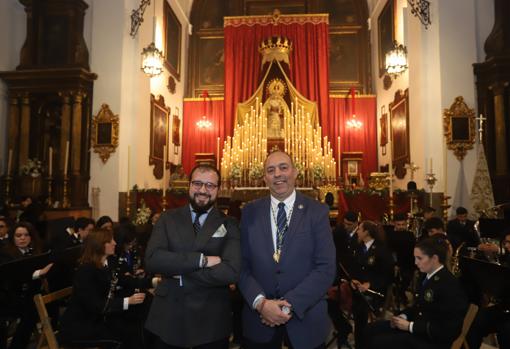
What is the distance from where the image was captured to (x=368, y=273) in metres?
4.94

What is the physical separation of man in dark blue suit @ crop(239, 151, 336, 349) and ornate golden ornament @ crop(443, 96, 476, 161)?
8505 mm

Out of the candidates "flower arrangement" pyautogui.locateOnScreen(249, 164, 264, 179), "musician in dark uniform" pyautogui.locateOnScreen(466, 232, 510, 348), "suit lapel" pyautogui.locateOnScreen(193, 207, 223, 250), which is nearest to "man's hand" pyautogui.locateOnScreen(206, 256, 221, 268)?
"suit lapel" pyautogui.locateOnScreen(193, 207, 223, 250)

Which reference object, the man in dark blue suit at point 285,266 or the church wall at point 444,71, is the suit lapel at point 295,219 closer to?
the man in dark blue suit at point 285,266

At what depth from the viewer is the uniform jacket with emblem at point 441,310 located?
3.25 m

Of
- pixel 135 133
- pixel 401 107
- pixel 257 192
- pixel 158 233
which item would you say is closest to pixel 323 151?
pixel 401 107

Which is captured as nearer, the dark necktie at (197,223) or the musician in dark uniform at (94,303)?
the dark necktie at (197,223)

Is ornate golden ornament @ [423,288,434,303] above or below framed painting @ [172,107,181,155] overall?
below

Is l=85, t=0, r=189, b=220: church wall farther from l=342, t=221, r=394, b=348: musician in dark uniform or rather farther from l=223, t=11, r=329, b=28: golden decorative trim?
l=342, t=221, r=394, b=348: musician in dark uniform

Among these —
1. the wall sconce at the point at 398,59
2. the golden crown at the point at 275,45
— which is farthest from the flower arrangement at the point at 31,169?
the wall sconce at the point at 398,59

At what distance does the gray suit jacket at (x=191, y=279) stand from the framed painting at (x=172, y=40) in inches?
529

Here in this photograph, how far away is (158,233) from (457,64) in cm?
988

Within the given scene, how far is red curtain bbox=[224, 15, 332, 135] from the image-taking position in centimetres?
1692

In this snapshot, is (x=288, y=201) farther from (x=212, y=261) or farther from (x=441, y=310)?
(x=441, y=310)

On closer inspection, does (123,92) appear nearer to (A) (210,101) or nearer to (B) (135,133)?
(B) (135,133)
